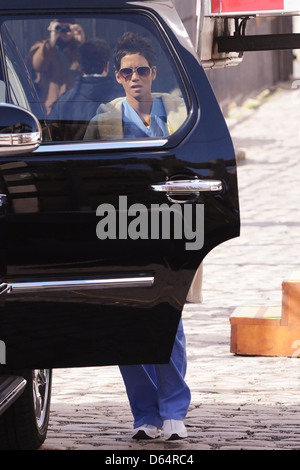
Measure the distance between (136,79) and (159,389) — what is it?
1816 millimetres

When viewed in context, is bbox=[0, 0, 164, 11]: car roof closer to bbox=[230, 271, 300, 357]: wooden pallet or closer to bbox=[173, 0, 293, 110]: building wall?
bbox=[230, 271, 300, 357]: wooden pallet

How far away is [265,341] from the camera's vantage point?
8234 mm

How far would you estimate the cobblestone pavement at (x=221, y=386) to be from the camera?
6109 millimetres

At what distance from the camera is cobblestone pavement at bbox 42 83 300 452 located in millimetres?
6109

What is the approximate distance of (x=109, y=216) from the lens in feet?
15.1

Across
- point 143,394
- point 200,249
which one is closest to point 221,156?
point 200,249

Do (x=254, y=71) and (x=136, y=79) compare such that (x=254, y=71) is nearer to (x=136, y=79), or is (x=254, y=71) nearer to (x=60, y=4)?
(x=136, y=79)

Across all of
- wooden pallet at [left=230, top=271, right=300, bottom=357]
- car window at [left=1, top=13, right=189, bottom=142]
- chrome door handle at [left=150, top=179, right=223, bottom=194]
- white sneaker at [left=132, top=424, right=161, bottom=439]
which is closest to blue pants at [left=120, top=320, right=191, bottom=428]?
white sneaker at [left=132, top=424, right=161, bottom=439]

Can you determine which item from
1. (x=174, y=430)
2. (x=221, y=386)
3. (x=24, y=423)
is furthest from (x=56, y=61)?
(x=221, y=386)

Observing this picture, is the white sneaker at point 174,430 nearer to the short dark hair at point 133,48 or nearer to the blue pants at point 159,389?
the blue pants at point 159,389

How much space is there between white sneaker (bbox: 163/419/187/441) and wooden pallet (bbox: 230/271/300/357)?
2.24 meters

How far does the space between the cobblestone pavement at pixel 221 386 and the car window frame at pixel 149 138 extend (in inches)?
73.5

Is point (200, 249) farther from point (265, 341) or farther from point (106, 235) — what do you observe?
point (265, 341)

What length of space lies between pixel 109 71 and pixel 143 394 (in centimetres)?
193
